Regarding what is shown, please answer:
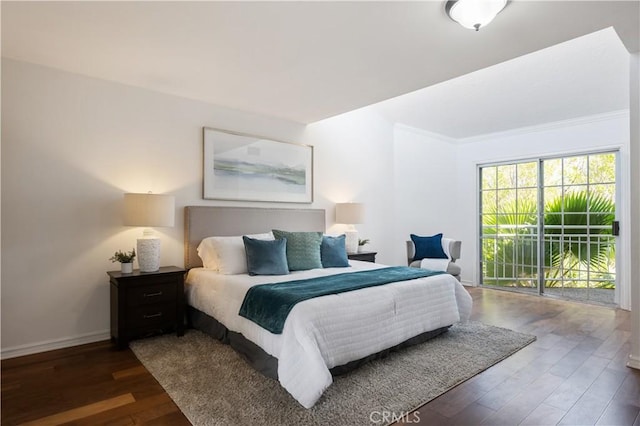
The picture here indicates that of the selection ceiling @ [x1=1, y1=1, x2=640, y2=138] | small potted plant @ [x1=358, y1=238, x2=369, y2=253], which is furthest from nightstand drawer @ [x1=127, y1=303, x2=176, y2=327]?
small potted plant @ [x1=358, y1=238, x2=369, y2=253]

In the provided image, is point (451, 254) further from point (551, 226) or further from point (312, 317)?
point (312, 317)

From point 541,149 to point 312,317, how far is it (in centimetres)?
479

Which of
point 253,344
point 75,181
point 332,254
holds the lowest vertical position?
point 253,344

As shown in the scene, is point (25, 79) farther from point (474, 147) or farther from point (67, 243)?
point (474, 147)

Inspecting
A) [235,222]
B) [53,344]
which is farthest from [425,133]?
[53,344]

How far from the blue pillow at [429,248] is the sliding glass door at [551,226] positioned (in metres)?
1.31

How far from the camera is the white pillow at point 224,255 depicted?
334 cm

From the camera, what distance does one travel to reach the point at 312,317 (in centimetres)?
221

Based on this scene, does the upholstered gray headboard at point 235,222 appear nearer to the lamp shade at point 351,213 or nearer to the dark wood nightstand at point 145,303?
the lamp shade at point 351,213

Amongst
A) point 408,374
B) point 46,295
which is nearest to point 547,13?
point 408,374

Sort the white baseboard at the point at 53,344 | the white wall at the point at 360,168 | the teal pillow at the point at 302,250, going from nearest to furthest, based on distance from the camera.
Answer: the white baseboard at the point at 53,344, the teal pillow at the point at 302,250, the white wall at the point at 360,168

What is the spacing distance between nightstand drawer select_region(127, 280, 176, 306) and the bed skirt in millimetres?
349

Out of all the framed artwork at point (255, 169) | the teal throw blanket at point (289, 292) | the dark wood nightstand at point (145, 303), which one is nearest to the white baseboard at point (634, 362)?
the teal throw blanket at point (289, 292)

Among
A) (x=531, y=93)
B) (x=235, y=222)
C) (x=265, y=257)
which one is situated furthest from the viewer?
(x=531, y=93)
